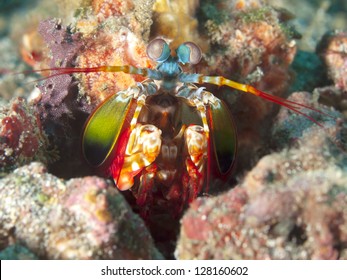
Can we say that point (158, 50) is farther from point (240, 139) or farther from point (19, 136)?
point (240, 139)

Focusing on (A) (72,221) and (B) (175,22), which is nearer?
(A) (72,221)

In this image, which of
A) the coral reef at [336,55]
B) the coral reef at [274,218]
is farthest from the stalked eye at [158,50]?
the coral reef at [336,55]

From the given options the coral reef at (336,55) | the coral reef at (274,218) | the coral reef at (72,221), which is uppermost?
the coral reef at (274,218)

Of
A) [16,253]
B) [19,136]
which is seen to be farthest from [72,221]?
[19,136]

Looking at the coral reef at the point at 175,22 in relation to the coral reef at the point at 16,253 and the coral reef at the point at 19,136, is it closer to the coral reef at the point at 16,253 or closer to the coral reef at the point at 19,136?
the coral reef at the point at 19,136
